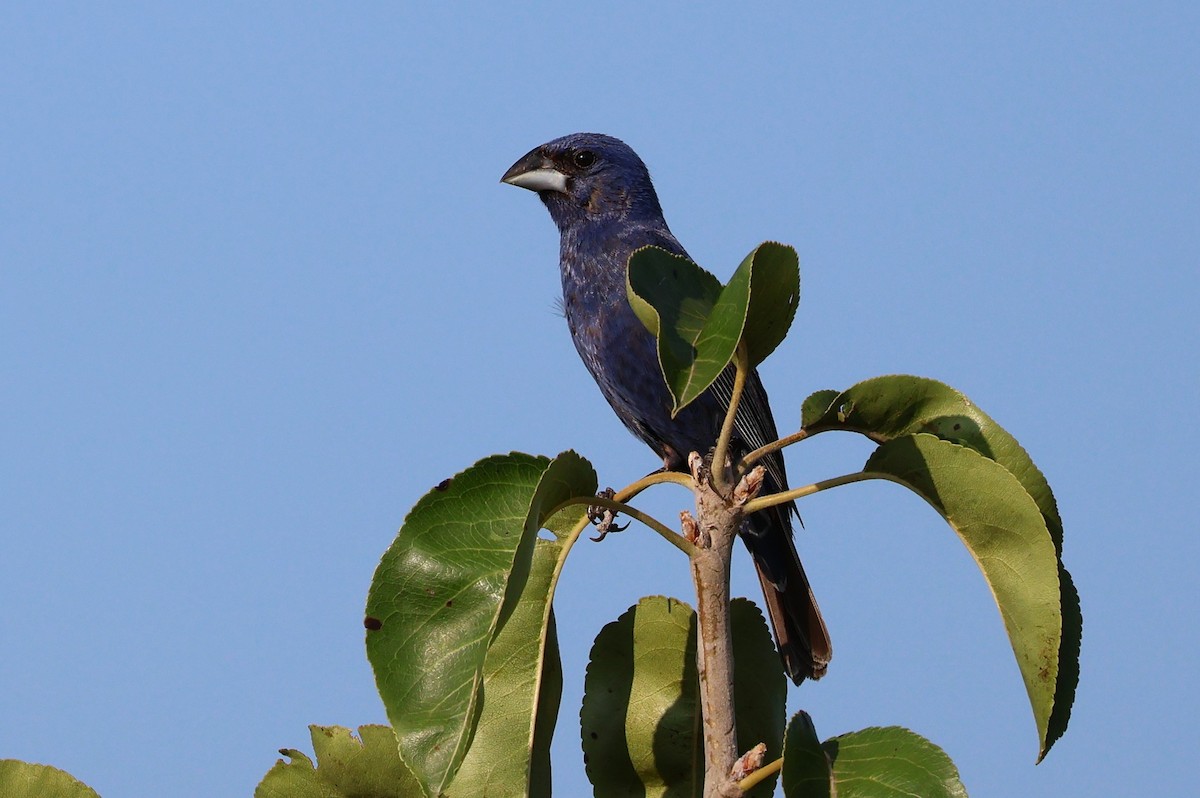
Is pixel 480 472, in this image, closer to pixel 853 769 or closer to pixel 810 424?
pixel 810 424

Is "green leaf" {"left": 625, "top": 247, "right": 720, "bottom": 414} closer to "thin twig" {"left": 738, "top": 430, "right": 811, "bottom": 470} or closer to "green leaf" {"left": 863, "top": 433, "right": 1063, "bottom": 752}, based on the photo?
"thin twig" {"left": 738, "top": 430, "right": 811, "bottom": 470}

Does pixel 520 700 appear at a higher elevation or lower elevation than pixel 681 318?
lower

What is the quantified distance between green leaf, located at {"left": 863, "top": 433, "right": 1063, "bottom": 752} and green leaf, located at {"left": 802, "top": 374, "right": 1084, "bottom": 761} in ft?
0.29

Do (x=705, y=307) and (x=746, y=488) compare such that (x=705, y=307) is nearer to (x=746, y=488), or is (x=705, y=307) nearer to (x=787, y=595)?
(x=746, y=488)

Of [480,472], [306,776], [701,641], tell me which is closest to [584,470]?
[480,472]

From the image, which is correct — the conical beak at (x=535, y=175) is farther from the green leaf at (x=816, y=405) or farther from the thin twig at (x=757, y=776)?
the thin twig at (x=757, y=776)

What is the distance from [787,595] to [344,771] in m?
2.34

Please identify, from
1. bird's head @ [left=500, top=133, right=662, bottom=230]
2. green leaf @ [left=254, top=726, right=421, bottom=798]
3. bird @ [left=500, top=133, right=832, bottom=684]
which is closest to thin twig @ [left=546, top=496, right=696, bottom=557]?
green leaf @ [left=254, top=726, right=421, bottom=798]

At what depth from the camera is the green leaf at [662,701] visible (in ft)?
8.62

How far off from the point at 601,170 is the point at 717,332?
347 centimetres

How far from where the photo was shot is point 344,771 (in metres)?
2.44

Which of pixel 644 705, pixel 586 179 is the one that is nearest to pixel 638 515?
pixel 644 705

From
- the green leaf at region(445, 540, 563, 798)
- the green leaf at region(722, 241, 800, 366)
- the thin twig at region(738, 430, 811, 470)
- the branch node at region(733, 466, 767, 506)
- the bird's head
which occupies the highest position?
the bird's head

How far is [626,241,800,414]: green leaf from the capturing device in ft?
6.09
